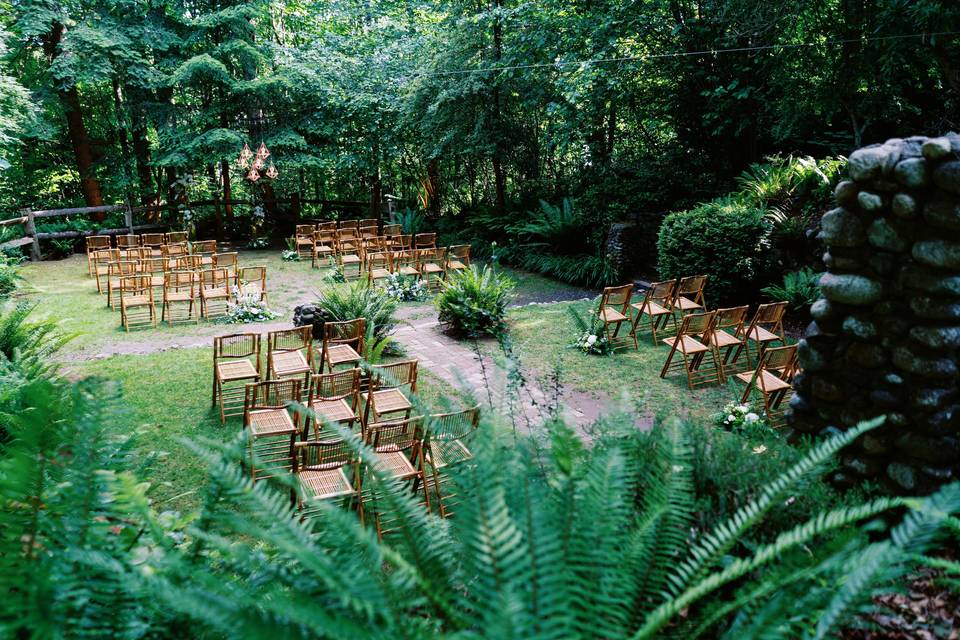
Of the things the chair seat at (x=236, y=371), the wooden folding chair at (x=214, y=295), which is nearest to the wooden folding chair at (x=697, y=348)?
the chair seat at (x=236, y=371)

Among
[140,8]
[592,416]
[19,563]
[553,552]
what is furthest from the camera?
[140,8]

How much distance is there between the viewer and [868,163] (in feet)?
13.1

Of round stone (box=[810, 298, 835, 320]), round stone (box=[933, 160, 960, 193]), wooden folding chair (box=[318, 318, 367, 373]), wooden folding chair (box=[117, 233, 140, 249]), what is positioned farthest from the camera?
wooden folding chair (box=[117, 233, 140, 249])

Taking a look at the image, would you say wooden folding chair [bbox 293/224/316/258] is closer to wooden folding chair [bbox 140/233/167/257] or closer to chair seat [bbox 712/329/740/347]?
wooden folding chair [bbox 140/233/167/257]

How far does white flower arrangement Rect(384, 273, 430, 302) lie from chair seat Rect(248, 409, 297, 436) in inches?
241

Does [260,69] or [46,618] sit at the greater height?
[260,69]

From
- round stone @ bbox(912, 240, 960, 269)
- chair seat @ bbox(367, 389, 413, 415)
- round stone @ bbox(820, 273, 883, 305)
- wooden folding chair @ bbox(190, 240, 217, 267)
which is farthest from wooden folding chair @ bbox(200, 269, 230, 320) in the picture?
round stone @ bbox(912, 240, 960, 269)

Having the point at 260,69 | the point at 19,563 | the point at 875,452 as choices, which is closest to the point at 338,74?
the point at 260,69

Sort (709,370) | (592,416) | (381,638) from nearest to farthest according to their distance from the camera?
(381,638)
(592,416)
(709,370)

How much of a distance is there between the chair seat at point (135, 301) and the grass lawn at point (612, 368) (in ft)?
19.0

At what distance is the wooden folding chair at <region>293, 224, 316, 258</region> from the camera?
51.2 ft

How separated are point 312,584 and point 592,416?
5.25 metres

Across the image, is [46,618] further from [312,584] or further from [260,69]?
[260,69]

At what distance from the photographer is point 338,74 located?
1714 cm
